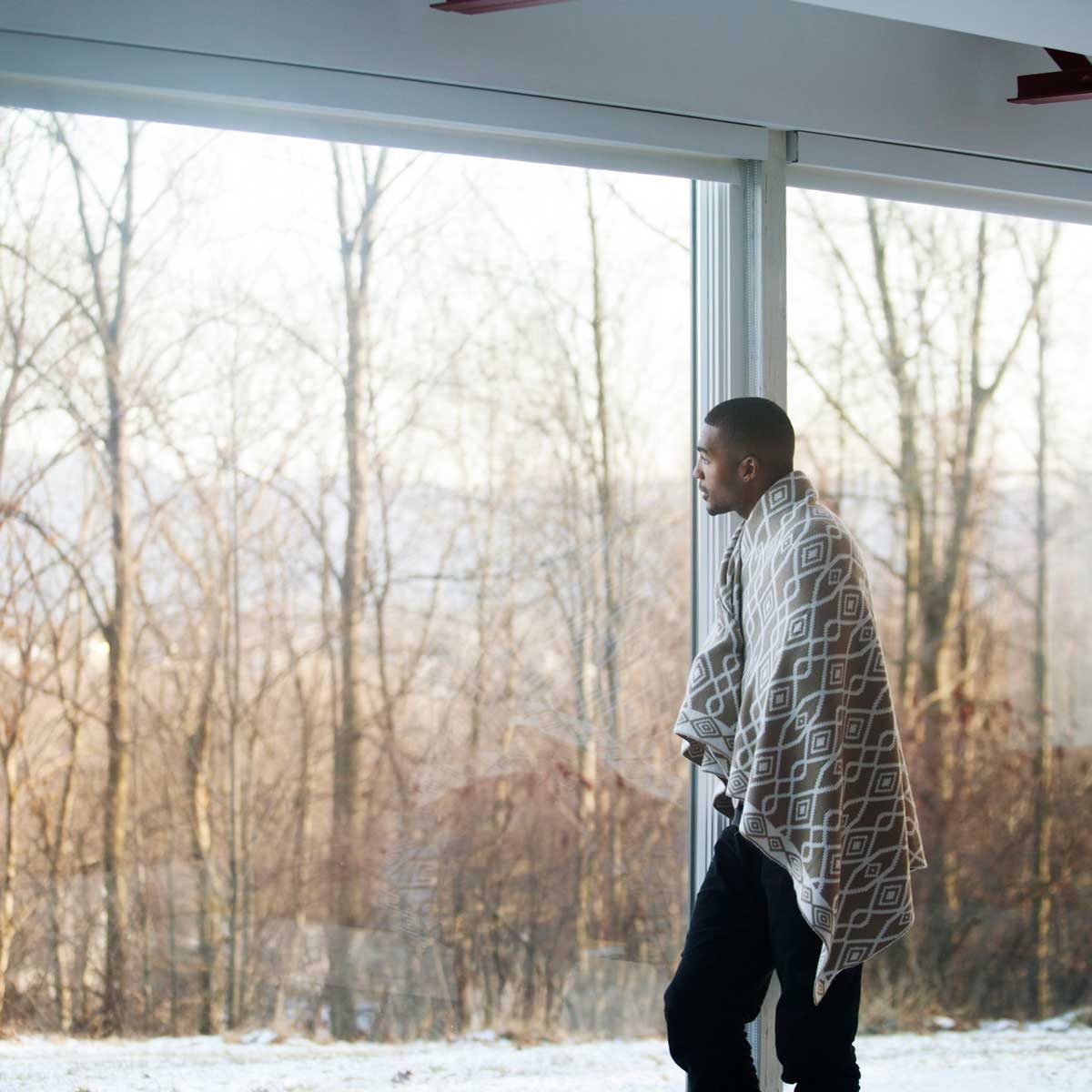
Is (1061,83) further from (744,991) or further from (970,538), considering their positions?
(744,991)

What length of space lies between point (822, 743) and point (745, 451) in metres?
0.60

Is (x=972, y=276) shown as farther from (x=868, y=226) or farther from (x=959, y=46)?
(x=959, y=46)

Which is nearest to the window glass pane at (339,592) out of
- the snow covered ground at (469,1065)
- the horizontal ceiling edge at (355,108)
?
the snow covered ground at (469,1065)

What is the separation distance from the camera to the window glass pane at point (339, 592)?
2555 mm

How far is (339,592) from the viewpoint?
2758 mm

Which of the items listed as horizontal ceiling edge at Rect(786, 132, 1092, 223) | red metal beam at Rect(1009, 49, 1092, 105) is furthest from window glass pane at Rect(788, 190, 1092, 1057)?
red metal beam at Rect(1009, 49, 1092, 105)

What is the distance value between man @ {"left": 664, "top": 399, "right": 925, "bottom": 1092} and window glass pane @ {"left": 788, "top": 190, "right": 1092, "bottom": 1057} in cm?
90

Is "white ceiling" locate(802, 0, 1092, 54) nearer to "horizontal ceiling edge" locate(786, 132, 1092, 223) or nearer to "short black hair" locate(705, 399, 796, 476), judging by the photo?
"horizontal ceiling edge" locate(786, 132, 1092, 223)

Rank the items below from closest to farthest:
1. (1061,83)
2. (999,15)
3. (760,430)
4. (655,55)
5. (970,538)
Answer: (999,15), (760,430), (655,55), (1061,83), (970,538)

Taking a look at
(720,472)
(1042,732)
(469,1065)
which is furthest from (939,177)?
(469,1065)

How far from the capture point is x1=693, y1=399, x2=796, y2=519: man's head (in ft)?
8.02

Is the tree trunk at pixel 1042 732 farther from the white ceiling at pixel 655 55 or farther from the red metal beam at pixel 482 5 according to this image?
the red metal beam at pixel 482 5

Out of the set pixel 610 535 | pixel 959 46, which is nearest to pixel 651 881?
pixel 610 535

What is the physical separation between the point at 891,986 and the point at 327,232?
239cm
